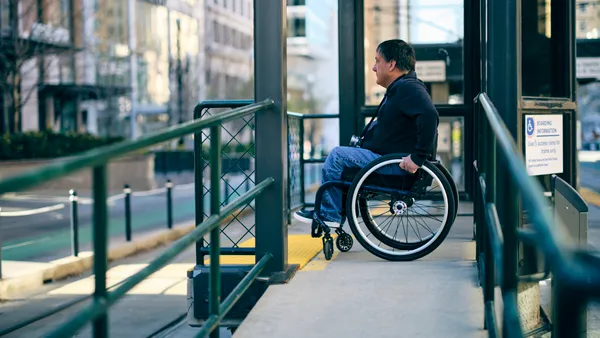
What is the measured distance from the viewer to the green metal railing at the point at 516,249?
1.42 m

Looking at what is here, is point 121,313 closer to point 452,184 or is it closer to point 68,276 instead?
point 68,276

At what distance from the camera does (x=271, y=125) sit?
196 inches

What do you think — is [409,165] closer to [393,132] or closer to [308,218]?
[393,132]

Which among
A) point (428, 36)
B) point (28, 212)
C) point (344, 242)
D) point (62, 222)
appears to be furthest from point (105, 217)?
point (28, 212)


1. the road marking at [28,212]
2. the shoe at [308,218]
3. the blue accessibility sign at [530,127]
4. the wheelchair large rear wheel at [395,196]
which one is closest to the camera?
the wheelchair large rear wheel at [395,196]

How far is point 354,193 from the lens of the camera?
5371mm

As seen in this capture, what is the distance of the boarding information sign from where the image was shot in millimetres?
5535

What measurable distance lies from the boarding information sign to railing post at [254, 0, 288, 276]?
1677 mm

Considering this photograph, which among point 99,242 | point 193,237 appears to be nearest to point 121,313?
→ point 193,237

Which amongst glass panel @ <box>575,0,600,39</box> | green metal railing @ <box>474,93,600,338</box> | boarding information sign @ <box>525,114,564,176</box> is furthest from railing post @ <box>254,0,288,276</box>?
glass panel @ <box>575,0,600,39</box>

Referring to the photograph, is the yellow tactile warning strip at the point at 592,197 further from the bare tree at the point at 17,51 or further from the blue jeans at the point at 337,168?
the bare tree at the point at 17,51

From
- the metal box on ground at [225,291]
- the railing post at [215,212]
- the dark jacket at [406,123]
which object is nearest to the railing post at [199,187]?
the metal box on ground at [225,291]

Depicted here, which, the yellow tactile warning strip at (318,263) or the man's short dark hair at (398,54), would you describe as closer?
the yellow tactile warning strip at (318,263)

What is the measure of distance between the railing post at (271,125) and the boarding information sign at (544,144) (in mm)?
1677
